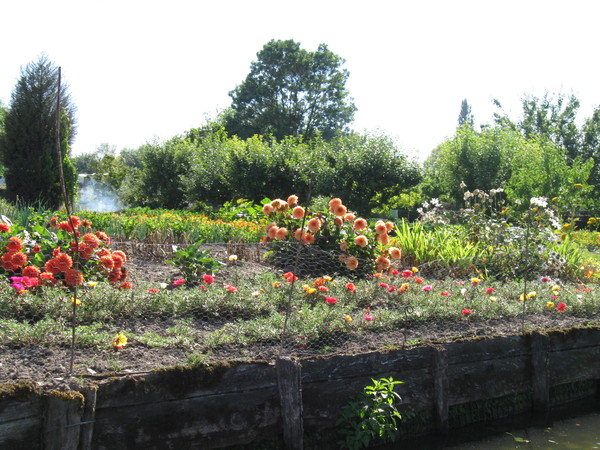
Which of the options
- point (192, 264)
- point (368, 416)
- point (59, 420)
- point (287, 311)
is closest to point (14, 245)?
point (192, 264)

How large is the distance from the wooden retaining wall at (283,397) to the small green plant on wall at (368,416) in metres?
0.08

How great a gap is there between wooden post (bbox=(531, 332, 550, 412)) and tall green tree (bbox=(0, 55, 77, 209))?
10748 mm

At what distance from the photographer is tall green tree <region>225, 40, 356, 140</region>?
35625 mm

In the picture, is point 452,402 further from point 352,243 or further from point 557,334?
point 352,243

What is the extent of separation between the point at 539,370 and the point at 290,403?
8.30 ft

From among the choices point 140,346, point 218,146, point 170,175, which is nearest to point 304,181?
point 218,146

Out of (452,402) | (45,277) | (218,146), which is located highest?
(218,146)

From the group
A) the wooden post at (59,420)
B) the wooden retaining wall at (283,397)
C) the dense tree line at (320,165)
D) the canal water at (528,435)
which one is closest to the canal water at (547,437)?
the canal water at (528,435)

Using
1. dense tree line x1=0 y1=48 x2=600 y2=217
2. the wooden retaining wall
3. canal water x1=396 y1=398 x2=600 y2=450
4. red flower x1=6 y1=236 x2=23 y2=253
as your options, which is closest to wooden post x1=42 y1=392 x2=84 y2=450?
the wooden retaining wall

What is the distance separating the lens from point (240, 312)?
4766 mm

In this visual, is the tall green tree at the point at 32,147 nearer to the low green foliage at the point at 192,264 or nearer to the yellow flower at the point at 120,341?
the low green foliage at the point at 192,264

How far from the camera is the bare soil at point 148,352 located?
3191 mm

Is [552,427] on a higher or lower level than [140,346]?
lower

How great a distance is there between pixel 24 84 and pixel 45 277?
33.7 feet
